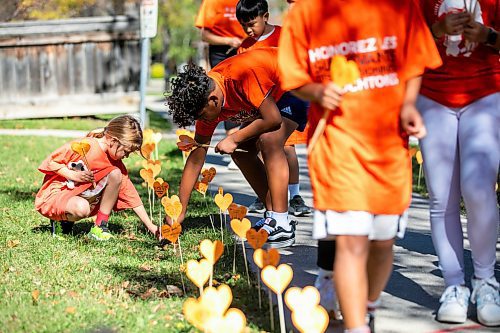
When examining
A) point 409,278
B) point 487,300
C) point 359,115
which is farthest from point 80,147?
point 487,300

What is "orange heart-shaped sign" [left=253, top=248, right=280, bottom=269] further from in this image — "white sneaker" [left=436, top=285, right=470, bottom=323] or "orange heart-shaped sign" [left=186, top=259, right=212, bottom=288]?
"white sneaker" [left=436, top=285, right=470, bottom=323]

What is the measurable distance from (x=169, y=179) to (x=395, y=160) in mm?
5363

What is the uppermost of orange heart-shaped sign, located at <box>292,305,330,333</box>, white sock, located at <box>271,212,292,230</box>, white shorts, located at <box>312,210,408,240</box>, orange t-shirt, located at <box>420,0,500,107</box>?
orange t-shirt, located at <box>420,0,500,107</box>

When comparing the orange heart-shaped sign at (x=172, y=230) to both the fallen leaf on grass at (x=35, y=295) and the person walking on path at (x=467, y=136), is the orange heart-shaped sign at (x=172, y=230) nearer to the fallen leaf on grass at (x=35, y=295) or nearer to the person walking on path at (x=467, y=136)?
the fallen leaf on grass at (x=35, y=295)

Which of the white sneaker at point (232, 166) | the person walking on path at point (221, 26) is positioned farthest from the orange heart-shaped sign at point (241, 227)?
the white sneaker at point (232, 166)

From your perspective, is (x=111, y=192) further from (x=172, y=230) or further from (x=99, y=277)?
(x=172, y=230)

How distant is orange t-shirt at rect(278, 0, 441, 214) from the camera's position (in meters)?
3.60

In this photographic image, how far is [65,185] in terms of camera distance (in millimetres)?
6188

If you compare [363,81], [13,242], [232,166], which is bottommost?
[232,166]

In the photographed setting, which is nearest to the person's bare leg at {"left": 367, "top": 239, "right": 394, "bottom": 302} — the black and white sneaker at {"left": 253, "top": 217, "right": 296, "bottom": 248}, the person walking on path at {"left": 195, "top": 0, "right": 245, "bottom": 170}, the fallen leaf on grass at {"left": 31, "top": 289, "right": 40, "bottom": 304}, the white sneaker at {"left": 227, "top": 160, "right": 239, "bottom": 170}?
the fallen leaf on grass at {"left": 31, "top": 289, "right": 40, "bottom": 304}

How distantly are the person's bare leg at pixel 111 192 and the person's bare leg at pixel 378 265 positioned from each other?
2.69 meters

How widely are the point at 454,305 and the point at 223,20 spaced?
5.65 m

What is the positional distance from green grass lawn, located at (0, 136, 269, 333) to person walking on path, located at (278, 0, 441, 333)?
0.73m

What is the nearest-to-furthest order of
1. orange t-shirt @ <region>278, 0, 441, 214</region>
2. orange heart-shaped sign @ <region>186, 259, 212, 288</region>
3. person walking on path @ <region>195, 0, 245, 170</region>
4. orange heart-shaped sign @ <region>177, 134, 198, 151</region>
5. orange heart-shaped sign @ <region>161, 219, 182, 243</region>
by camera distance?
orange t-shirt @ <region>278, 0, 441, 214</region>
orange heart-shaped sign @ <region>186, 259, 212, 288</region>
orange heart-shaped sign @ <region>161, 219, 182, 243</region>
orange heart-shaped sign @ <region>177, 134, 198, 151</region>
person walking on path @ <region>195, 0, 245, 170</region>
